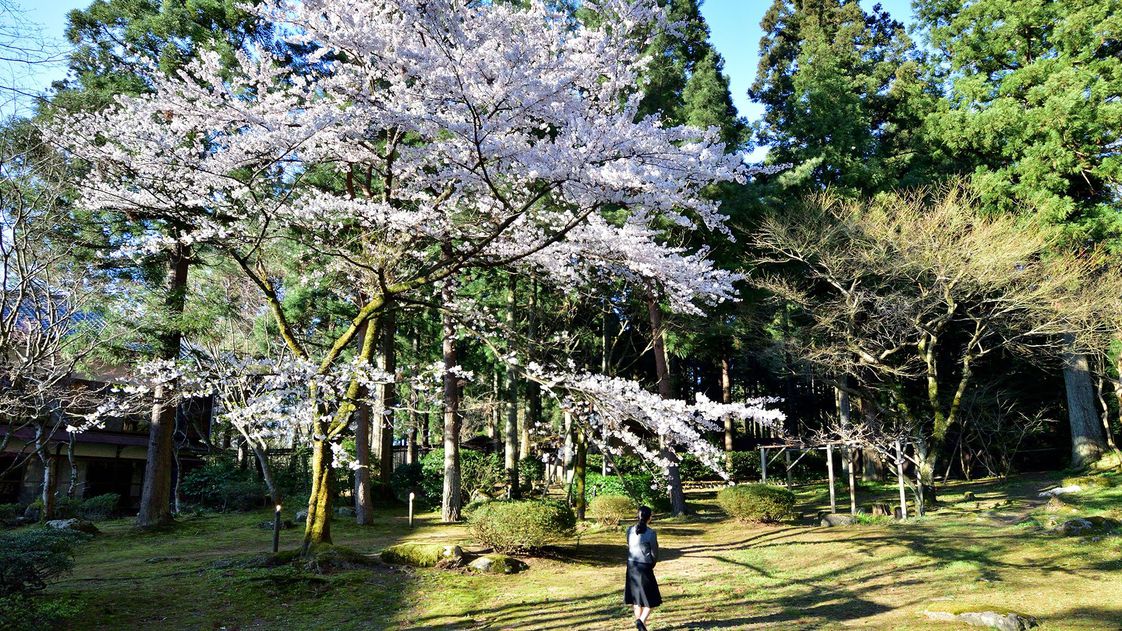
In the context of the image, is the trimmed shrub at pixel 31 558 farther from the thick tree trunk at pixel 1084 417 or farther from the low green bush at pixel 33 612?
the thick tree trunk at pixel 1084 417

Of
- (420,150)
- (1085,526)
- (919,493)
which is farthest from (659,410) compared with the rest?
(919,493)

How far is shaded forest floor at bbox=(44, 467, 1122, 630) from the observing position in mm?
6836

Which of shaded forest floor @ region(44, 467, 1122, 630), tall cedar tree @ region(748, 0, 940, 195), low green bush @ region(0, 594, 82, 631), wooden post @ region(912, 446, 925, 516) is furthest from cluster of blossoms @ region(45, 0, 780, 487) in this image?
tall cedar tree @ region(748, 0, 940, 195)

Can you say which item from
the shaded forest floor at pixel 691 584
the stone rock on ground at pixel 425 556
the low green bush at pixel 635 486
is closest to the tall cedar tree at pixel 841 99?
the low green bush at pixel 635 486

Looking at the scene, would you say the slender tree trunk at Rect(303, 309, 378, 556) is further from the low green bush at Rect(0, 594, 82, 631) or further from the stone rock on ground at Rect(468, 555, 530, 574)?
→ the low green bush at Rect(0, 594, 82, 631)

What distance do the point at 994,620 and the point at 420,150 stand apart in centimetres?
720

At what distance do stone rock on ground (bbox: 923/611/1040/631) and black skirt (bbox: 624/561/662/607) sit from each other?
2.62 meters

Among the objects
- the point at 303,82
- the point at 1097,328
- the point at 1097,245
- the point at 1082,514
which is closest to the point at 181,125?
the point at 303,82

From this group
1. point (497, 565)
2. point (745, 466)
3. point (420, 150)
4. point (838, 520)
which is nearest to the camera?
point (420, 150)

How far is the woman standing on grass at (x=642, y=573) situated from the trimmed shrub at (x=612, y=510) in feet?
26.5

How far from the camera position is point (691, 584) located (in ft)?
28.8

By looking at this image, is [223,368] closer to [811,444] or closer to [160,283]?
[160,283]

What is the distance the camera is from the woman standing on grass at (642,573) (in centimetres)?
631

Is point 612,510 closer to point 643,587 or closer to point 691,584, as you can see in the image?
point 691,584
